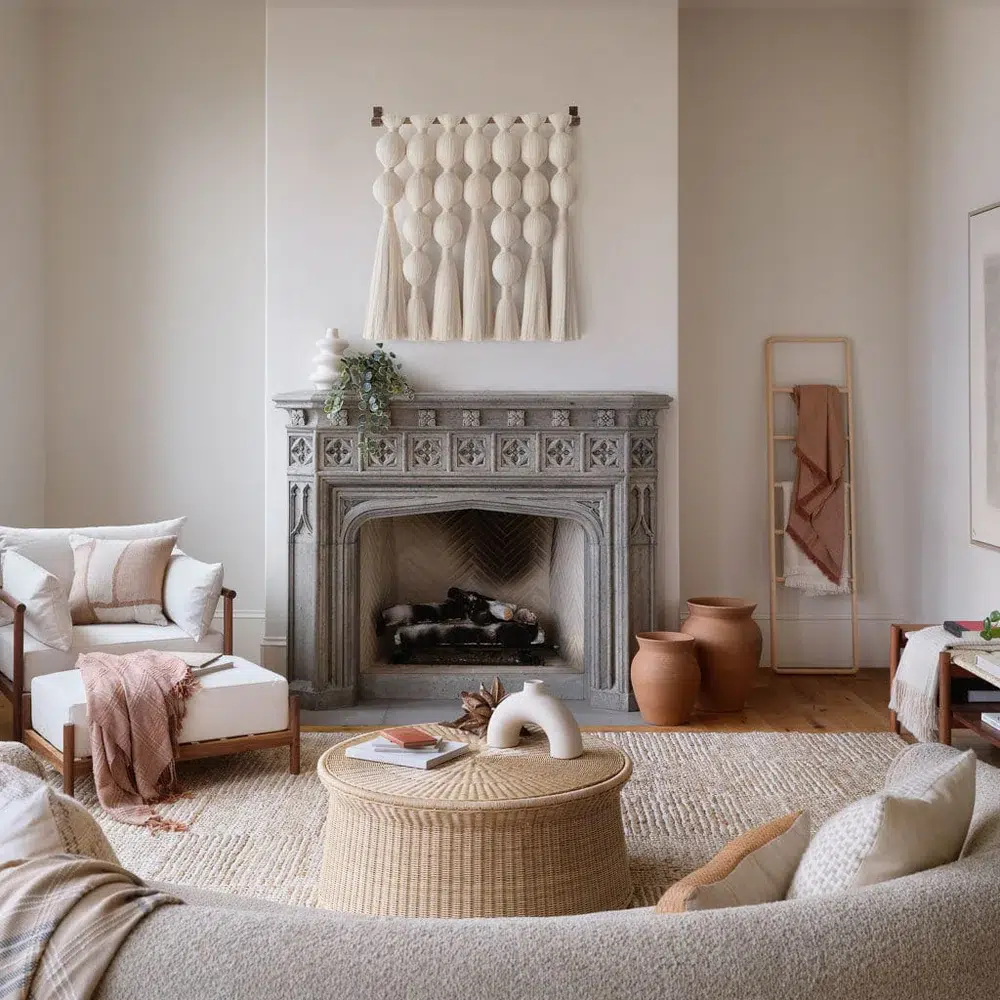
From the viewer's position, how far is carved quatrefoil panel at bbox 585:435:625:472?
540cm

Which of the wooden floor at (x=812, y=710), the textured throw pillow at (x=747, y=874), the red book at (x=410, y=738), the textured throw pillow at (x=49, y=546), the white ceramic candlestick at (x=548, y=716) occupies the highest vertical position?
the textured throw pillow at (x=49, y=546)

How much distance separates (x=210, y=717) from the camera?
4051 millimetres

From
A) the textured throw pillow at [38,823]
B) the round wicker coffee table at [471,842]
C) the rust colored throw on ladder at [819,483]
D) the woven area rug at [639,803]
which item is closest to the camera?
the textured throw pillow at [38,823]

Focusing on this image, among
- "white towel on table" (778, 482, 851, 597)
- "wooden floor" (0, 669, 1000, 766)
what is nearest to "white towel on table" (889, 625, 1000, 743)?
"wooden floor" (0, 669, 1000, 766)

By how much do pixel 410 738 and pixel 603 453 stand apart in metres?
2.53

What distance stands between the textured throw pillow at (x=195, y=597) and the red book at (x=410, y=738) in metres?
1.77

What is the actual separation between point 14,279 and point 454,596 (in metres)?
2.84

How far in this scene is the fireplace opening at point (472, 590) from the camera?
573 centimetres

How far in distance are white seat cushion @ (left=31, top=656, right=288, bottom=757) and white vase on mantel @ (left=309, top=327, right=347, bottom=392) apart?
162cm

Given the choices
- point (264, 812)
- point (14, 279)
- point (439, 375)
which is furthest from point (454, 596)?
point (14, 279)

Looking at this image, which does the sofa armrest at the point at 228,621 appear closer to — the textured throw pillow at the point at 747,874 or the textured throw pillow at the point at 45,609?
the textured throw pillow at the point at 45,609

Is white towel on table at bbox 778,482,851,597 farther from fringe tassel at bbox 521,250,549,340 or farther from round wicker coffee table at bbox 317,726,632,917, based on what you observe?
round wicker coffee table at bbox 317,726,632,917

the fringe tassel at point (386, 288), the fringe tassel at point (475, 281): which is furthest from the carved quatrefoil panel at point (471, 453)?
the fringe tassel at point (386, 288)

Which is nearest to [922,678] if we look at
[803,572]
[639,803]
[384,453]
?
[639,803]
